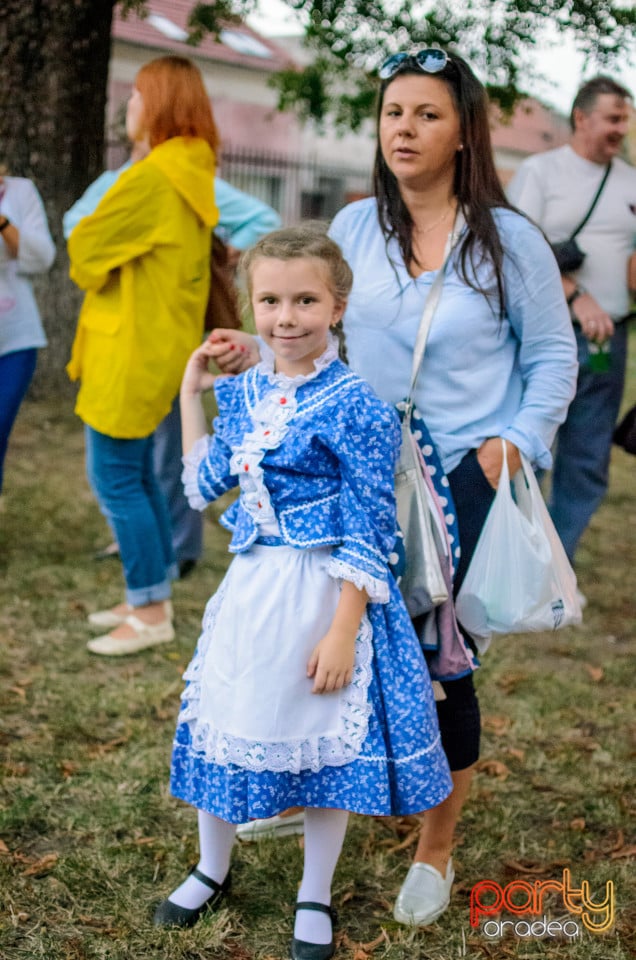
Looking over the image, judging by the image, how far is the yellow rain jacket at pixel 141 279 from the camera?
13.2 feet

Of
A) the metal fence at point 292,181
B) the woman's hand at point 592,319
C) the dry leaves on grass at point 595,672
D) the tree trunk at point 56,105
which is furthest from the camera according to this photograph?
the metal fence at point 292,181

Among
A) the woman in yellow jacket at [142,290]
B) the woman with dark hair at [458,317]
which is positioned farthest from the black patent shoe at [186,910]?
the woman in yellow jacket at [142,290]

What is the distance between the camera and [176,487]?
5184 mm

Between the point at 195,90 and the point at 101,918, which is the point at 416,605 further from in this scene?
the point at 195,90

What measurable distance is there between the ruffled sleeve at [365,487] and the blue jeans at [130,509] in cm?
206

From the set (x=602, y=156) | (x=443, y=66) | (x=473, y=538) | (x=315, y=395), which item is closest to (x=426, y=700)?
(x=473, y=538)

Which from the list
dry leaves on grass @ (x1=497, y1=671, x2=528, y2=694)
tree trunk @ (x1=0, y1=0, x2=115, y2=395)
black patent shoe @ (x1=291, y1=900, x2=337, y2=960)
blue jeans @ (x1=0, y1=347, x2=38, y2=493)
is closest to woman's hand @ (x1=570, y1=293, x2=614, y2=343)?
dry leaves on grass @ (x1=497, y1=671, x2=528, y2=694)

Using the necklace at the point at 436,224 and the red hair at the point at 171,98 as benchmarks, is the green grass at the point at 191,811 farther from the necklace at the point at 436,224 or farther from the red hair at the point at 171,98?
the red hair at the point at 171,98

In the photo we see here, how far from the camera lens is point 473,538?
2600 millimetres

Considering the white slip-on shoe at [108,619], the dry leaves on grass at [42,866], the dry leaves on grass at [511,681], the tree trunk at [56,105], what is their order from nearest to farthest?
the dry leaves on grass at [42,866] < the dry leaves on grass at [511,681] < the white slip-on shoe at [108,619] < the tree trunk at [56,105]

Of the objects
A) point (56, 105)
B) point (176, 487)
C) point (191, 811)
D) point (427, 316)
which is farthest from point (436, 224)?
point (56, 105)

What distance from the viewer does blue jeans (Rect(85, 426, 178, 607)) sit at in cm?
425

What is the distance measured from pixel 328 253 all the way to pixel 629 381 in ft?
36.2

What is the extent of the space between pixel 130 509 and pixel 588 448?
222 centimetres
